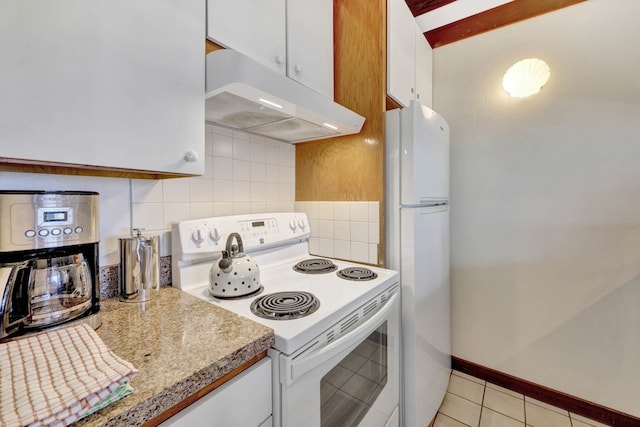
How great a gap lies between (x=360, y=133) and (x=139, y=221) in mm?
1102

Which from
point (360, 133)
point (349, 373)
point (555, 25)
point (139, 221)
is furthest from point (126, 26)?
point (555, 25)

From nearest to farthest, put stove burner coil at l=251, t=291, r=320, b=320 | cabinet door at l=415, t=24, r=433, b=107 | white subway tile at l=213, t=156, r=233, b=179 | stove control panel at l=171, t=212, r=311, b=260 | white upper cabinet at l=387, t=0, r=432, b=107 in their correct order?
stove burner coil at l=251, t=291, r=320, b=320 → stove control panel at l=171, t=212, r=311, b=260 → white subway tile at l=213, t=156, r=233, b=179 → white upper cabinet at l=387, t=0, r=432, b=107 → cabinet door at l=415, t=24, r=433, b=107

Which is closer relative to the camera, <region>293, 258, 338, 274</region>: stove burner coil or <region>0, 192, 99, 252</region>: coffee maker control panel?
<region>0, 192, 99, 252</region>: coffee maker control panel

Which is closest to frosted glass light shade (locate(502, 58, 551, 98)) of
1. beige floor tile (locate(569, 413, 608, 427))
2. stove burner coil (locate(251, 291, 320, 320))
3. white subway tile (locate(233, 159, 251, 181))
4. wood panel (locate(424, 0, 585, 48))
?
wood panel (locate(424, 0, 585, 48))

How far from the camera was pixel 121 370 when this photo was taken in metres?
0.47

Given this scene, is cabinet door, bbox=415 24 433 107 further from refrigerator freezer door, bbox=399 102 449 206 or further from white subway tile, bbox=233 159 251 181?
white subway tile, bbox=233 159 251 181

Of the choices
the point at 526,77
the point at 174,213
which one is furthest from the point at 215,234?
the point at 526,77

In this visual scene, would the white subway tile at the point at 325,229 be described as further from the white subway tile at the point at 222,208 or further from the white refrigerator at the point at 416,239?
the white subway tile at the point at 222,208

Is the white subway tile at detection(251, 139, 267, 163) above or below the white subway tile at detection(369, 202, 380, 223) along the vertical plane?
above

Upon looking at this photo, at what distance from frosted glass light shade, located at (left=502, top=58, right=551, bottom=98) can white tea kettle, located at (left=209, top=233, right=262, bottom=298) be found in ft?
6.21

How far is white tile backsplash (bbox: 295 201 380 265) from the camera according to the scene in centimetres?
142

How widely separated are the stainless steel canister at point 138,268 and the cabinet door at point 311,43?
0.87 metres

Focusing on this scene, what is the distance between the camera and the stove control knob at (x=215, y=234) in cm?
113

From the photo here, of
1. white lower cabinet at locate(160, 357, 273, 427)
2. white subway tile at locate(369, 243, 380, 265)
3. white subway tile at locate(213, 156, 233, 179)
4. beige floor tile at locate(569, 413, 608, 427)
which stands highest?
white subway tile at locate(213, 156, 233, 179)
